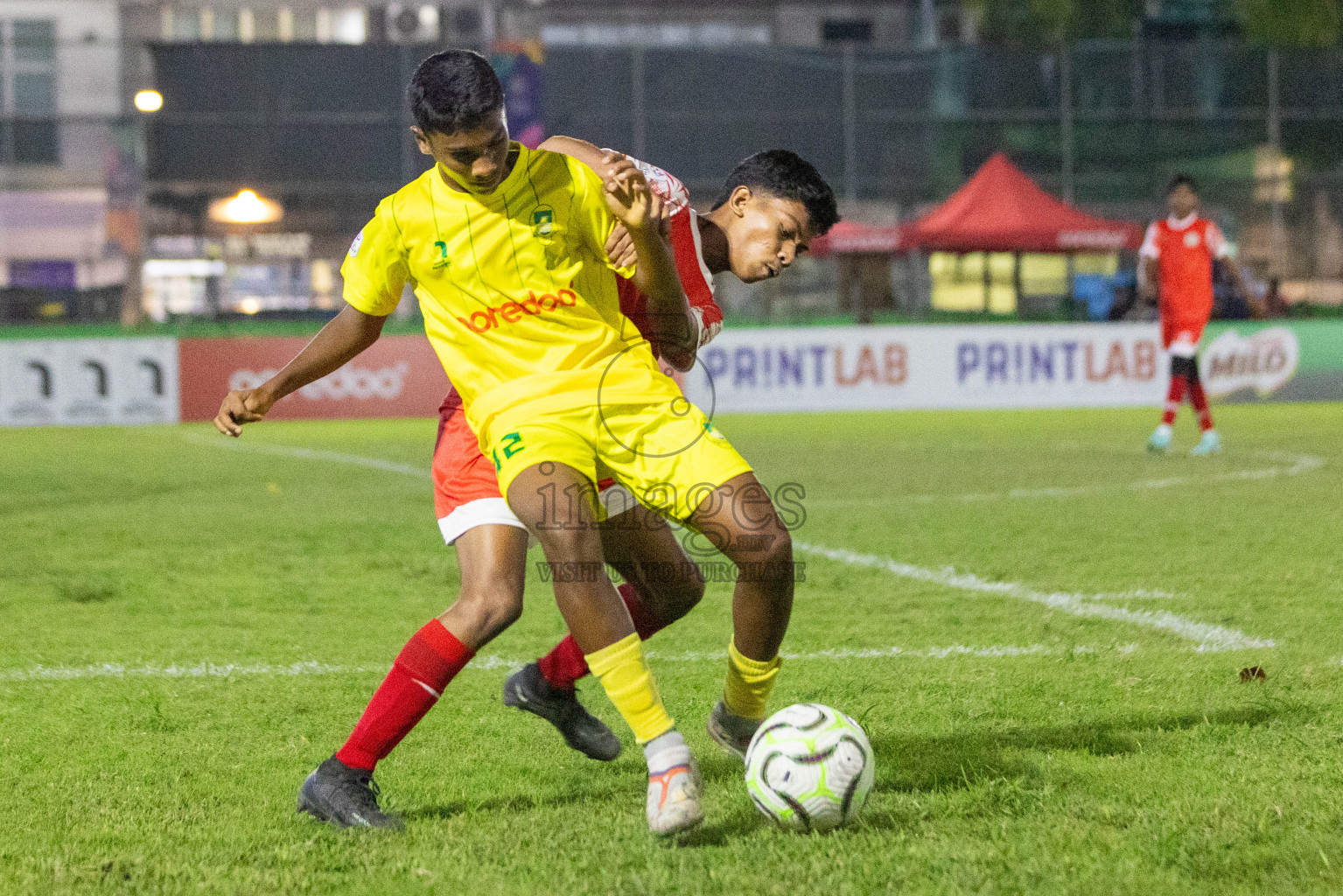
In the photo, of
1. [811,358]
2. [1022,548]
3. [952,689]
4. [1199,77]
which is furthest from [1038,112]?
[952,689]

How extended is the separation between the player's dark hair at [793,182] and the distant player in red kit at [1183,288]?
817cm

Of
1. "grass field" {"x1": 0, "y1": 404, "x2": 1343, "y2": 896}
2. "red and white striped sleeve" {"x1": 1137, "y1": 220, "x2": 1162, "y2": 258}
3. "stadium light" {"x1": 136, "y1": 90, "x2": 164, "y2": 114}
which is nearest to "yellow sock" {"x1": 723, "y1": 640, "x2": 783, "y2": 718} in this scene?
"grass field" {"x1": 0, "y1": 404, "x2": 1343, "y2": 896}

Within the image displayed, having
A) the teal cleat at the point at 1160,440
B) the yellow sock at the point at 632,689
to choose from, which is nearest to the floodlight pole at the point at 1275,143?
the teal cleat at the point at 1160,440

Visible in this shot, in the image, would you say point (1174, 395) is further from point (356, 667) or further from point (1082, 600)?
point (356, 667)

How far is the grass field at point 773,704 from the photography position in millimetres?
2645

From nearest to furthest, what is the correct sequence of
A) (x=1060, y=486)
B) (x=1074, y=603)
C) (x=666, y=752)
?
1. (x=666, y=752)
2. (x=1074, y=603)
3. (x=1060, y=486)

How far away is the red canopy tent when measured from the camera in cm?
2027

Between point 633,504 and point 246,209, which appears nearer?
point 633,504

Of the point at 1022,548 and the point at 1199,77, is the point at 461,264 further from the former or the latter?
the point at 1199,77

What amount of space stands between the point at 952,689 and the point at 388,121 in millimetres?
18187

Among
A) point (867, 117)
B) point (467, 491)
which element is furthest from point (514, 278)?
point (867, 117)

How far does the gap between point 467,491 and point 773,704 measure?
1.11m

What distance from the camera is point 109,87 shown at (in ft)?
63.5

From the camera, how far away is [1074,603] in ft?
17.2
